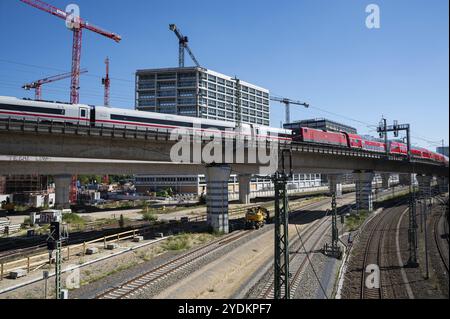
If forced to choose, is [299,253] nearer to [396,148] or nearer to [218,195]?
[218,195]

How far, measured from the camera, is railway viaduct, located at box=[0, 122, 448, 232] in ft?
99.9

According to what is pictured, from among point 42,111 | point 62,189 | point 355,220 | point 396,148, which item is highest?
point 42,111

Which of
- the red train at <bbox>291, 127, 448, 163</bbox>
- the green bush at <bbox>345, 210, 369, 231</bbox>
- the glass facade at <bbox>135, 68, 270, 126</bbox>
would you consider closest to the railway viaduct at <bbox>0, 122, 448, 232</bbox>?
the red train at <bbox>291, 127, 448, 163</bbox>

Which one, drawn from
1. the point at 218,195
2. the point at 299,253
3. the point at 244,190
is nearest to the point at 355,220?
the point at 218,195

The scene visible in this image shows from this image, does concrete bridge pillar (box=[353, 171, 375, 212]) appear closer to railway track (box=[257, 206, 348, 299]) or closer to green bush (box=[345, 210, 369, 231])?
green bush (box=[345, 210, 369, 231])

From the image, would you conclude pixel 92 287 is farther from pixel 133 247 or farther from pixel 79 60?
pixel 79 60

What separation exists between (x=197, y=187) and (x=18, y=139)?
3476 inches

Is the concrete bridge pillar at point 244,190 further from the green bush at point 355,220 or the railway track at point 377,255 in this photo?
the railway track at point 377,255

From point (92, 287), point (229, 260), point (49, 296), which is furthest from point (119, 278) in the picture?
point (229, 260)

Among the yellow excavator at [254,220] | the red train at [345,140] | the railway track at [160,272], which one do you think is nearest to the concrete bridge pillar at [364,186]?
the red train at [345,140]

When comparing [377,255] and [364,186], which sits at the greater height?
[364,186]

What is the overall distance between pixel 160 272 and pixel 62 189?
49.2 m

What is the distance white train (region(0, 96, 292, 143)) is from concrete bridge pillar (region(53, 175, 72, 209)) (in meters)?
30.2

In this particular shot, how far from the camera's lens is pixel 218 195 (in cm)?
4100
